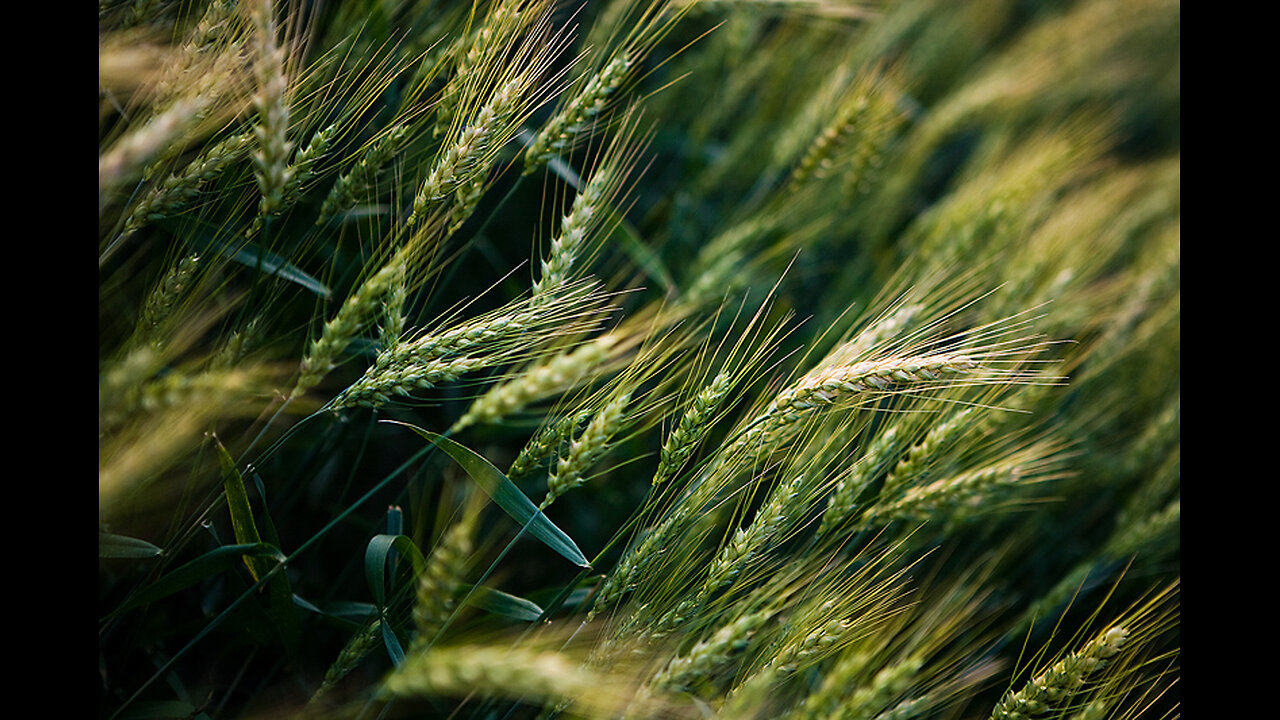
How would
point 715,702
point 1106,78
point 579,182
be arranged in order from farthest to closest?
point 1106,78 → point 579,182 → point 715,702

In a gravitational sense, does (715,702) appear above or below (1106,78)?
below

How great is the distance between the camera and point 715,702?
894 mm

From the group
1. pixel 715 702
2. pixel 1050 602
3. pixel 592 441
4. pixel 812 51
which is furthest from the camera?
pixel 812 51

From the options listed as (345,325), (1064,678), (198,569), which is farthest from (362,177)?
(1064,678)

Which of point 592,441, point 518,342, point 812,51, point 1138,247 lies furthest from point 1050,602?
point 812,51

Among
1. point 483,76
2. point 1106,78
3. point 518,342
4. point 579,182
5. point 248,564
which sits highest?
point 1106,78

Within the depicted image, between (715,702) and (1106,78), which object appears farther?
(1106,78)

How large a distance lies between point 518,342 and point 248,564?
47cm

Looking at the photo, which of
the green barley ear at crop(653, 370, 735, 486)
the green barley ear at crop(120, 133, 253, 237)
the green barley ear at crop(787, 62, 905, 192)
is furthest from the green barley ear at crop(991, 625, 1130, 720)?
the green barley ear at crop(120, 133, 253, 237)

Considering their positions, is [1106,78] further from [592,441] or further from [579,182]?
[592,441]

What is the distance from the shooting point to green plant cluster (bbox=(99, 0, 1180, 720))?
0.79m

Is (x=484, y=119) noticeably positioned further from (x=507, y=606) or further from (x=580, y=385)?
(x=507, y=606)

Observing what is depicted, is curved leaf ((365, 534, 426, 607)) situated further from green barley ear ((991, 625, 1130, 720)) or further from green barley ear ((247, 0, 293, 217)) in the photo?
green barley ear ((991, 625, 1130, 720))

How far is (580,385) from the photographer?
3.33 ft
